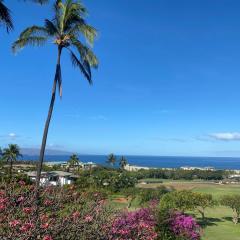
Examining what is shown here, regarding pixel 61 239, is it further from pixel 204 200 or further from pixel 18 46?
pixel 204 200

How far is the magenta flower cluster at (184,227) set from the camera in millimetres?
23938

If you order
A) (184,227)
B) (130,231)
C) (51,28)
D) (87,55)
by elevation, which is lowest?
(184,227)

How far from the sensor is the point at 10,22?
65.2 feet

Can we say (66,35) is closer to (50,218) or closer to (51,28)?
(51,28)

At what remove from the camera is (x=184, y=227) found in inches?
968

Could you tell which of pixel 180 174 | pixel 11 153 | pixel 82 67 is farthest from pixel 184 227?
pixel 180 174

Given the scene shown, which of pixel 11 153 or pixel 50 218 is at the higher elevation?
pixel 11 153

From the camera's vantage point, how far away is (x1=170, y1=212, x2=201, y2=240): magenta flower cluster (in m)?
23.9

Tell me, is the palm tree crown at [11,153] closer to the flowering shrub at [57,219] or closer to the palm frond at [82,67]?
the palm frond at [82,67]

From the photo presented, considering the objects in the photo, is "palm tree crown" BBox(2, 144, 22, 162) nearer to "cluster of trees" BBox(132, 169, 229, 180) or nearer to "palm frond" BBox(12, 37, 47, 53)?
"cluster of trees" BBox(132, 169, 229, 180)

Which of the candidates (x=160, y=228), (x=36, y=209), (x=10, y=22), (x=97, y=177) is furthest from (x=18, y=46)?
(x=97, y=177)

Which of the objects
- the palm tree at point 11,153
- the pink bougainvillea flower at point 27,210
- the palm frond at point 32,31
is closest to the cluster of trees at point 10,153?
the palm tree at point 11,153

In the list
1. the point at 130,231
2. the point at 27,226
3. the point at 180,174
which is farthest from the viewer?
the point at 180,174

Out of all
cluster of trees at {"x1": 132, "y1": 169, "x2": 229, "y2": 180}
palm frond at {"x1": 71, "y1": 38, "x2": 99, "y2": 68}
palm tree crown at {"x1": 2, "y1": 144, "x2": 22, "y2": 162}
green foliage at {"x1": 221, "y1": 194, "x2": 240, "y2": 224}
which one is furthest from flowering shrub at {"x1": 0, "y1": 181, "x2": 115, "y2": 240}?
cluster of trees at {"x1": 132, "y1": 169, "x2": 229, "y2": 180}
